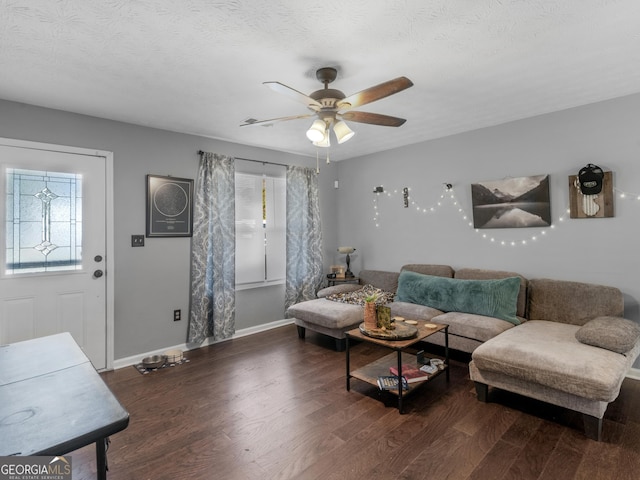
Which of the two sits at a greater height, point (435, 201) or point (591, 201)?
point (435, 201)

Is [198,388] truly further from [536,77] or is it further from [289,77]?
[536,77]

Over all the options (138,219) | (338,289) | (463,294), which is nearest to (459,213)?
(463,294)

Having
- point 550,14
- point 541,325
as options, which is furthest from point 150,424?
point 550,14

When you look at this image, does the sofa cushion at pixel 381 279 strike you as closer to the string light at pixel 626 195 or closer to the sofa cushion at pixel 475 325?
the sofa cushion at pixel 475 325

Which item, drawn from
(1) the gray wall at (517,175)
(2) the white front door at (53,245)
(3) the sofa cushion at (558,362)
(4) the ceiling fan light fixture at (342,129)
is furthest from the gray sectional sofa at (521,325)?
(2) the white front door at (53,245)

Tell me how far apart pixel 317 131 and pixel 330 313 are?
2122mm

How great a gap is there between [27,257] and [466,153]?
458 cm

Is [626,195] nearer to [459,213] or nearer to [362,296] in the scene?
[459,213]

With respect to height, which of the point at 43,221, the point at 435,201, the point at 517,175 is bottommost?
the point at 43,221

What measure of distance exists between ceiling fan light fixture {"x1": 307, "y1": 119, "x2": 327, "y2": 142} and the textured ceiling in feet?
1.35

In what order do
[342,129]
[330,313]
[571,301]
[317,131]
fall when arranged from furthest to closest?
[330,313]
[571,301]
[342,129]
[317,131]

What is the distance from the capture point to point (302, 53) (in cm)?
214

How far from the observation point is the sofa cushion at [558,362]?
1994 millimetres

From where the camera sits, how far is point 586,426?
6.83 ft
